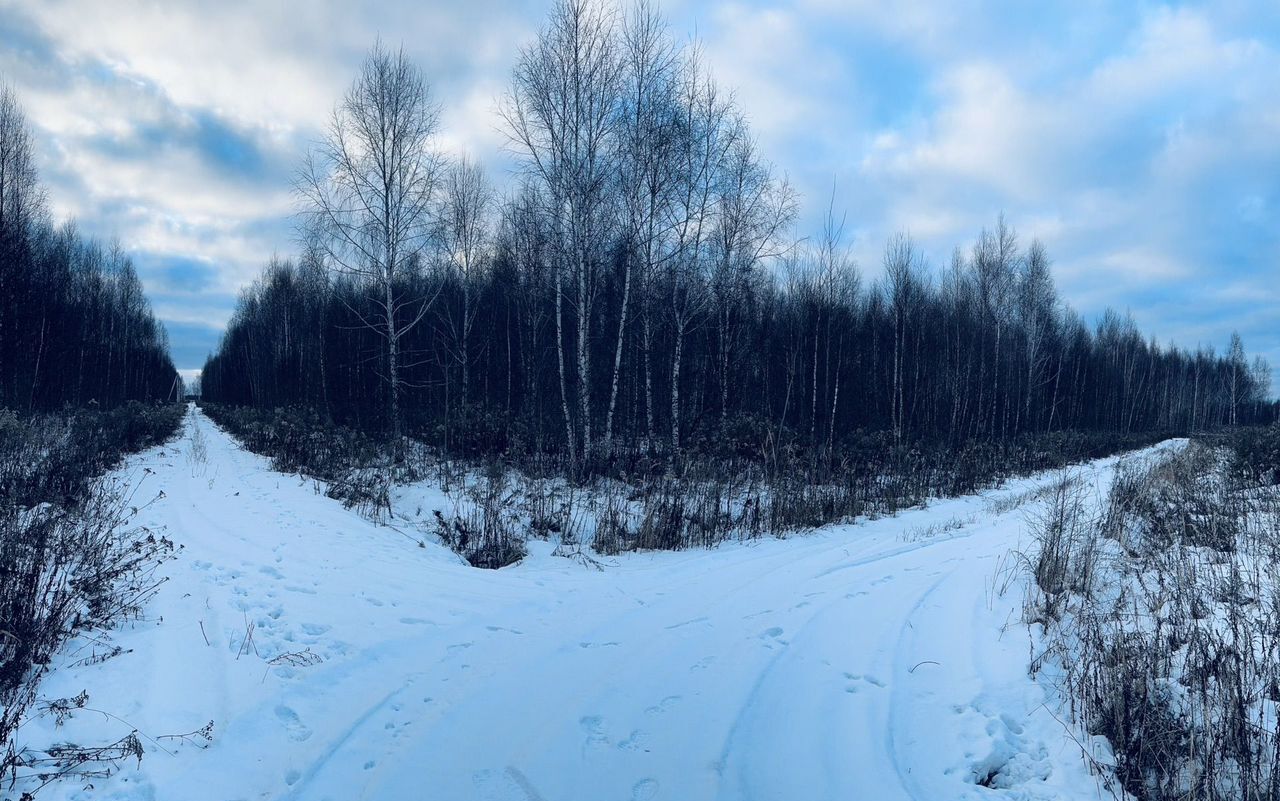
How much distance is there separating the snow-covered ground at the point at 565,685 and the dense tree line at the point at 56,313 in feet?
59.6

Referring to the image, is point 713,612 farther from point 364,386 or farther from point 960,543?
point 364,386

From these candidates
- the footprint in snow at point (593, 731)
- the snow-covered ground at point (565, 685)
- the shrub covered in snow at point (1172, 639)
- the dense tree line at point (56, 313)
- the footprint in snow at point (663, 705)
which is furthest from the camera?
the dense tree line at point (56, 313)

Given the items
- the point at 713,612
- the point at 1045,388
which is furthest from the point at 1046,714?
the point at 1045,388

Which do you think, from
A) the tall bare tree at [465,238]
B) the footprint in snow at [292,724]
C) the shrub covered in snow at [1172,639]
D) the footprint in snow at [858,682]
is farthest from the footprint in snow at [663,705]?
the tall bare tree at [465,238]

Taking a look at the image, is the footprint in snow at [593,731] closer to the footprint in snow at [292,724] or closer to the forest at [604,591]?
the forest at [604,591]

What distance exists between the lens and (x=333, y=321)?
30.7 metres

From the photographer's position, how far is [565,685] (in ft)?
12.7

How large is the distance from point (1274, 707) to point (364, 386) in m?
30.2

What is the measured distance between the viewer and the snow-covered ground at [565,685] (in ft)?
9.44

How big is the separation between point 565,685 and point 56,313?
3454cm

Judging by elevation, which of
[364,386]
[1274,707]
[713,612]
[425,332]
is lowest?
[713,612]

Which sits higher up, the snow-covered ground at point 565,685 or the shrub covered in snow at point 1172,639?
the shrub covered in snow at point 1172,639

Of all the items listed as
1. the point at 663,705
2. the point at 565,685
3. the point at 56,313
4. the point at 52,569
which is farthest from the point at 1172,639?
the point at 56,313

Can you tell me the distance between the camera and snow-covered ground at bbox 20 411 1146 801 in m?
2.88
